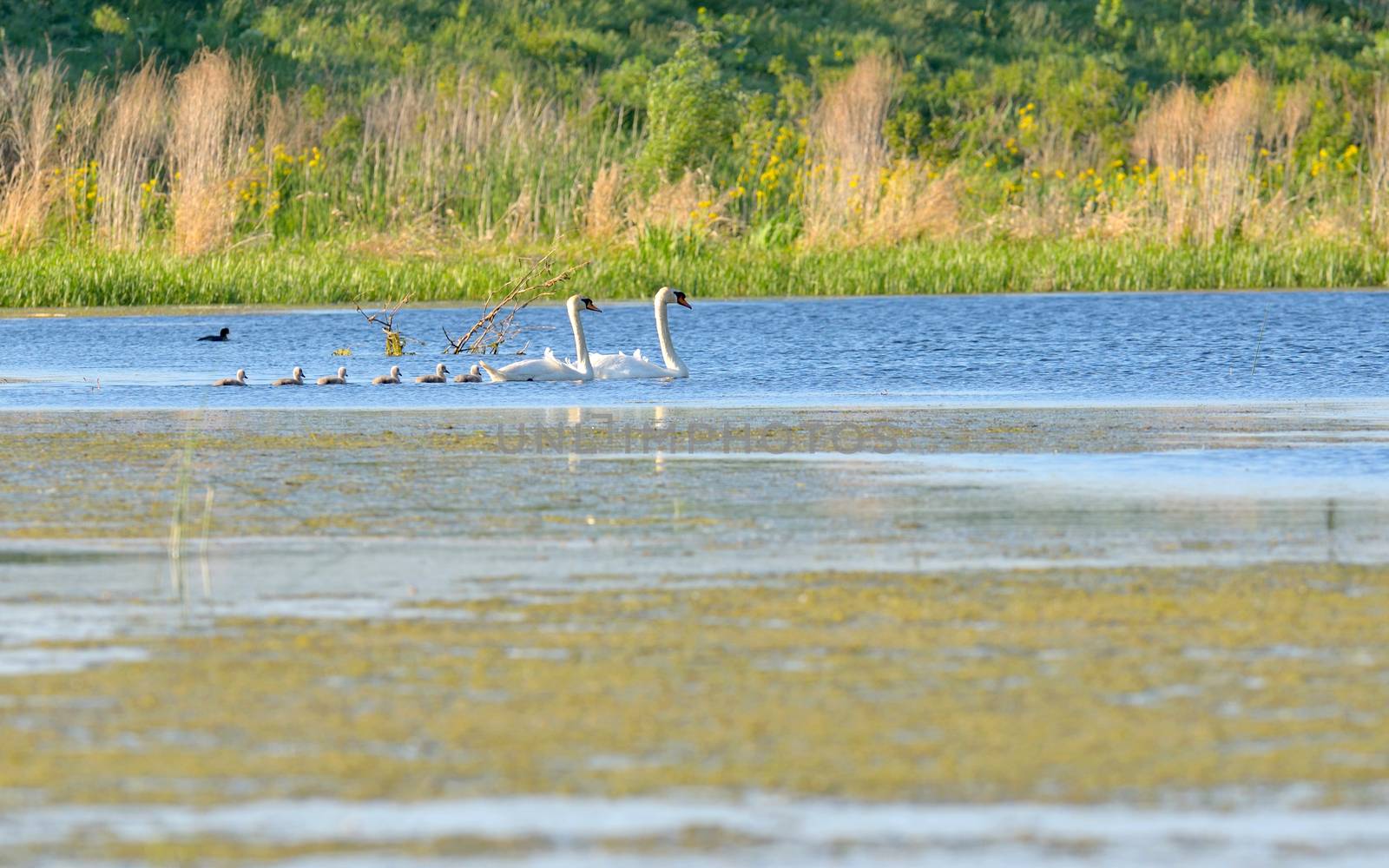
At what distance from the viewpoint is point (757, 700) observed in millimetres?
5367

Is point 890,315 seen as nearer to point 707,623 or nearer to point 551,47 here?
point 707,623

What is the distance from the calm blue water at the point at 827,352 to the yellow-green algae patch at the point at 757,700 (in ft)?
24.4

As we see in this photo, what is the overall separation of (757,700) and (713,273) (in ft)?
61.9

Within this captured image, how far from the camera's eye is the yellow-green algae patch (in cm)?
471

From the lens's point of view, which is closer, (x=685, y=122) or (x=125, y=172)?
(x=125, y=172)

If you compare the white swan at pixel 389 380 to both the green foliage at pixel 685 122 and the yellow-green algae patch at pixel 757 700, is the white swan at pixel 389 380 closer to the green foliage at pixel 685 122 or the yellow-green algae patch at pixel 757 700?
the yellow-green algae patch at pixel 757 700

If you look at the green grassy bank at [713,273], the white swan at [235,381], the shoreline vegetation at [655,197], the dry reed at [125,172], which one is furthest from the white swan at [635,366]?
the dry reed at [125,172]

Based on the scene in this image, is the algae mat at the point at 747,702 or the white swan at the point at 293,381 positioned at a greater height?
the algae mat at the point at 747,702

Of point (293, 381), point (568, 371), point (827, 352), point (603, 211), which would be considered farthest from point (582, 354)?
point (603, 211)

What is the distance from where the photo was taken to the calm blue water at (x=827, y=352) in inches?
570

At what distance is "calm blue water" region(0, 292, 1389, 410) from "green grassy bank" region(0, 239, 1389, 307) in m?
0.71

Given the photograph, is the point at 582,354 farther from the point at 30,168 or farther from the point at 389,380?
the point at 30,168

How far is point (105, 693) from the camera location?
544cm

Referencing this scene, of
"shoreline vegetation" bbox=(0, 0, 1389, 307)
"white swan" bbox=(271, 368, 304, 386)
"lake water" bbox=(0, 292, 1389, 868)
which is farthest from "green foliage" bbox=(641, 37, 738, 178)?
"lake water" bbox=(0, 292, 1389, 868)
